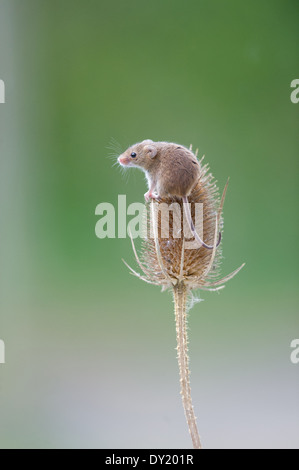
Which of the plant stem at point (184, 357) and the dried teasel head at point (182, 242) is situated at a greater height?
the dried teasel head at point (182, 242)

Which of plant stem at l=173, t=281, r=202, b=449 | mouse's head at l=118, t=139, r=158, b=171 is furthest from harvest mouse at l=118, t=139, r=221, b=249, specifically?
plant stem at l=173, t=281, r=202, b=449

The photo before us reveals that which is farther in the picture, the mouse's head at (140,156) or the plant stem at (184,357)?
the mouse's head at (140,156)

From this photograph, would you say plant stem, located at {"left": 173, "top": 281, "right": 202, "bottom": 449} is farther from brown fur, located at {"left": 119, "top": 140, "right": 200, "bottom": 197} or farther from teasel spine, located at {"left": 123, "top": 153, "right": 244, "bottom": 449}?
brown fur, located at {"left": 119, "top": 140, "right": 200, "bottom": 197}

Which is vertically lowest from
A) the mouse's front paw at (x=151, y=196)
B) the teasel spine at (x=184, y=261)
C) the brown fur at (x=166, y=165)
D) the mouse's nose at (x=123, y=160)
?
the teasel spine at (x=184, y=261)

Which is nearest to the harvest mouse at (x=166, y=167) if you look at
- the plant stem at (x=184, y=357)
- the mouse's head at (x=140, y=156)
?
the mouse's head at (x=140, y=156)

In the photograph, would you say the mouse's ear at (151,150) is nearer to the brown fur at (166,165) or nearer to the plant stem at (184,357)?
the brown fur at (166,165)
